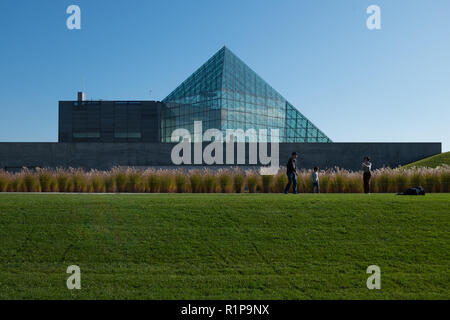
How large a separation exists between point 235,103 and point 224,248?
2481cm

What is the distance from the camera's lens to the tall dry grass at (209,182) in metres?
14.1

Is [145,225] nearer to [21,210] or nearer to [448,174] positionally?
[21,210]

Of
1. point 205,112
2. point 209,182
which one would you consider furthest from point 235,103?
point 209,182

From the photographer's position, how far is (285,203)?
328 inches

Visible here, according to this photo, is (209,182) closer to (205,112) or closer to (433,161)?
(433,161)

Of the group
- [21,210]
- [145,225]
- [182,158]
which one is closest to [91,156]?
[182,158]

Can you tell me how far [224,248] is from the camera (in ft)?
20.1

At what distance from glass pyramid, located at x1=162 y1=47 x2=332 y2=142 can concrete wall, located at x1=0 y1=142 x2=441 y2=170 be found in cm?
788

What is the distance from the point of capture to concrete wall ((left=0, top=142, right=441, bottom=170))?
22016mm

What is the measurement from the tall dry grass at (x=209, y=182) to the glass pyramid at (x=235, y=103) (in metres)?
15.4

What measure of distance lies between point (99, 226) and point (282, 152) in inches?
661

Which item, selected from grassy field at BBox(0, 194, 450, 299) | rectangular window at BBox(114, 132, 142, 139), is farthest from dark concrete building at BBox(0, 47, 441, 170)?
grassy field at BBox(0, 194, 450, 299)

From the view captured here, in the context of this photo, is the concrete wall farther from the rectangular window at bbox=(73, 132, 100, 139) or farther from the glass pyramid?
the rectangular window at bbox=(73, 132, 100, 139)
